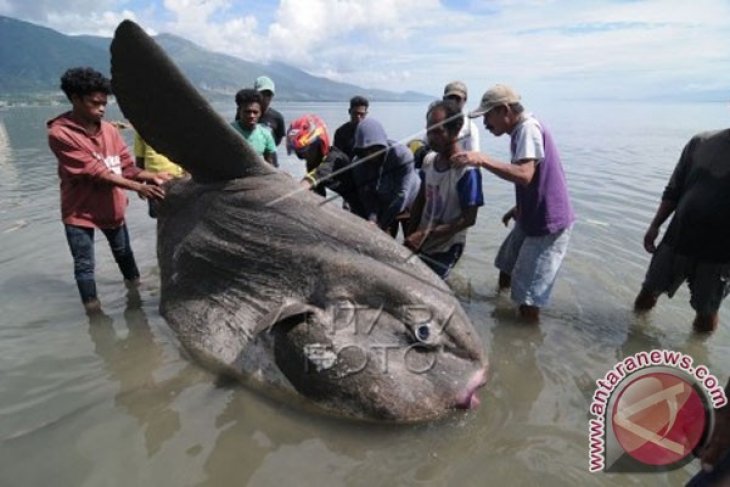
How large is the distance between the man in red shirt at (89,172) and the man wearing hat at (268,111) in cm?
253

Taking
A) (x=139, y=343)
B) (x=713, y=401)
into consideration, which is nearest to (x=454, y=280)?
(x=139, y=343)

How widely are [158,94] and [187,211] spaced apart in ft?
4.06

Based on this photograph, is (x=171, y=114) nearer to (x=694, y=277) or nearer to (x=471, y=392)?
(x=471, y=392)

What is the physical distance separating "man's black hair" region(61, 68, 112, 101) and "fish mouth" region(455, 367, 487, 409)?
4.03 m

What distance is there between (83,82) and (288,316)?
3.08m

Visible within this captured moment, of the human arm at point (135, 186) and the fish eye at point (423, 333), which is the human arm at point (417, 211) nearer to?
the fish eye at point (423, 333)

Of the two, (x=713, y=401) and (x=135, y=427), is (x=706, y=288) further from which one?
(x=135, y=427)

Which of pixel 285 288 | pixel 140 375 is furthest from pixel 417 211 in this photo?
pixel 140 375

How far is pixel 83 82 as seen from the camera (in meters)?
4.76

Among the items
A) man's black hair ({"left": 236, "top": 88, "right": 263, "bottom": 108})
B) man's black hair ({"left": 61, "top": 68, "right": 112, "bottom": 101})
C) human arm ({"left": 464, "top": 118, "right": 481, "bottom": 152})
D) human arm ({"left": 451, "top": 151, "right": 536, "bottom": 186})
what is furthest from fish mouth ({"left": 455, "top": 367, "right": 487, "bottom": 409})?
man's black hair ({"left": 236, "top": 88, "right": 263, "bottom": 108})

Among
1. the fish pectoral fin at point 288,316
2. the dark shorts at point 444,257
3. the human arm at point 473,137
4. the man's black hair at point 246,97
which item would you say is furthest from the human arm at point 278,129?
the fish pectoral fin at point 288,316

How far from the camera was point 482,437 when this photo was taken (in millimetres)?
3572

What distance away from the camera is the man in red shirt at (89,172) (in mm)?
4836

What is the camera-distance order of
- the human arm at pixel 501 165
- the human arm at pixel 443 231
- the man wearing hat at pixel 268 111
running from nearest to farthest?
the human arm at pixel 501 165, the human arm at pixel 443 231, the man wearing hat at pixel 268 111
